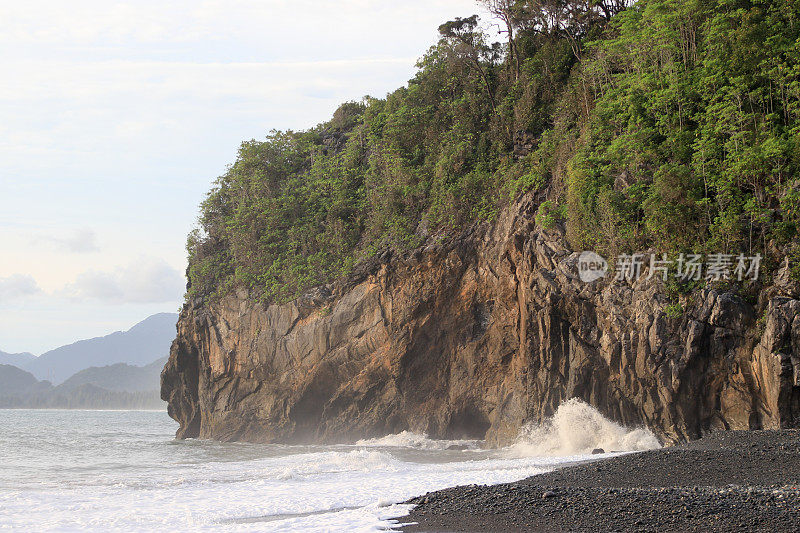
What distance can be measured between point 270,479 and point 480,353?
10694 millimetres

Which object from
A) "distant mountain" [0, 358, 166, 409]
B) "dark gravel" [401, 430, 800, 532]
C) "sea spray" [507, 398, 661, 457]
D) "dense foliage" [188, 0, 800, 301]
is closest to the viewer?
"dark gravel" [401, 430, 800, 532]

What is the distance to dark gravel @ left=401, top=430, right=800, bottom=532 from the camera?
845cm

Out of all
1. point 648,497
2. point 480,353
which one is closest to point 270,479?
point 648,497

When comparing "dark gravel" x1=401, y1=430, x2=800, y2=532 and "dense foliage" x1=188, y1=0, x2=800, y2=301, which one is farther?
"dense foliage" x1=188, y1=0, x2=800, y2=301

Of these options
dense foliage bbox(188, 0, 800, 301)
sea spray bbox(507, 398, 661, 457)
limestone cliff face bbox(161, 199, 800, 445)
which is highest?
dense foliage bbox(188, 0, 800, 301)

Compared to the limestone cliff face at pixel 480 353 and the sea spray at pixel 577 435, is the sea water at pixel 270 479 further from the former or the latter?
the limestone cliff face at pixel 480 353

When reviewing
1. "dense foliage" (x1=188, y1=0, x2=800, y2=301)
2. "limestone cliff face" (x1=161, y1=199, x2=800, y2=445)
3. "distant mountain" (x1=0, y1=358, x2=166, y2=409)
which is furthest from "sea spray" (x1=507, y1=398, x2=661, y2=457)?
"distant mountain" (x1=0, y1=358, x2=166, y2=409)

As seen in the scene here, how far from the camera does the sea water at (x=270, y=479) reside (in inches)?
437

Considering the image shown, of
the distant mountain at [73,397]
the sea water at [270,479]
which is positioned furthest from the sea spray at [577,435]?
the distant mountain at [73,397]

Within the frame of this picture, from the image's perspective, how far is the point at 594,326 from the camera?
1978cm

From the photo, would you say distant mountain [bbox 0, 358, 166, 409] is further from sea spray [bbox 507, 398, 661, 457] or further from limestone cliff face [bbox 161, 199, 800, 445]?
sea spray [bbox 507, 398, 661, 457]

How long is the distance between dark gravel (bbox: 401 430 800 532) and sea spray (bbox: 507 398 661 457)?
3644mm

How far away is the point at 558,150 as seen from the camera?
73.7 ft

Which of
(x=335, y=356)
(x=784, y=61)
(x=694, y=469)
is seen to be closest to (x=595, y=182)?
(x=784, y=61)
